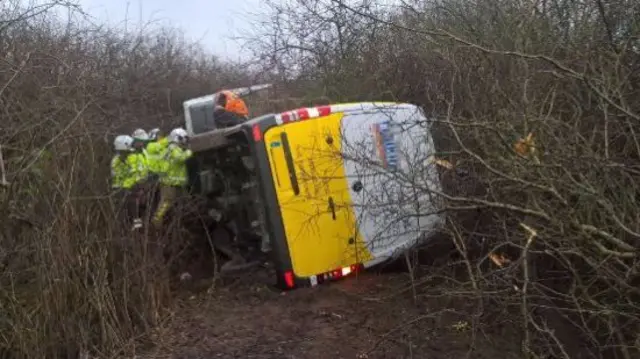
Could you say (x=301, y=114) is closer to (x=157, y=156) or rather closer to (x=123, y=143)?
(x=157, y=156)

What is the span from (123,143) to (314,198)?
2934mm

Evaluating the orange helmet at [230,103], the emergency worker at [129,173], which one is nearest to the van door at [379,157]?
the emergency worker at [129,173]

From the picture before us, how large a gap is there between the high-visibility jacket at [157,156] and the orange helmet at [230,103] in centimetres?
81

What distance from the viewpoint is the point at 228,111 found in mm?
8008

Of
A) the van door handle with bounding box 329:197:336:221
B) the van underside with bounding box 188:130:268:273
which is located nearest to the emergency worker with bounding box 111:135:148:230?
the van underside with bounding box 188:130:268:273

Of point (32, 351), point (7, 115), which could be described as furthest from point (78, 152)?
point (32, 351)

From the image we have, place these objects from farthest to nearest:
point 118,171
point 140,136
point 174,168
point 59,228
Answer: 1. point 140,136
2. point 174,168
3. point 118,171
4. point 59,228

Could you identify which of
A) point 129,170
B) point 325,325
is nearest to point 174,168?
point 129,170

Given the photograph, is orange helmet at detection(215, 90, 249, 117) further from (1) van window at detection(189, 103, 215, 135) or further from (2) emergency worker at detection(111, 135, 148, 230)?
(2) emergency worker at detection(111, 135, 148, 230)

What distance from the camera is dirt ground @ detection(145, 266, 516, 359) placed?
4.83m

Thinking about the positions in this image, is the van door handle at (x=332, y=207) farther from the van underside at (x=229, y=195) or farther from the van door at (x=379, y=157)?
the van underside at (x=229, y=195)

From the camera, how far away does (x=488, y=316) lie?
4.94 metres

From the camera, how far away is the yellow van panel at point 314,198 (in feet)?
19.5

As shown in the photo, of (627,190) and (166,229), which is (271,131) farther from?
(627,190)
